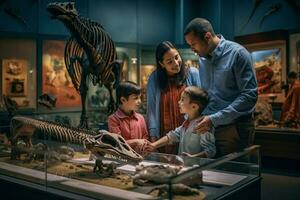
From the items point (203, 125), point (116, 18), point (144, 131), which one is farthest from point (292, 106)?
point (203, 125)

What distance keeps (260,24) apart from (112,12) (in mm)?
3442

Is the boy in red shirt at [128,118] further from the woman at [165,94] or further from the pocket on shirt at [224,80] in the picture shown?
the pocket on shirt at [224,80]

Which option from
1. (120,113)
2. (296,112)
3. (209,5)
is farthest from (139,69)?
(120,113)

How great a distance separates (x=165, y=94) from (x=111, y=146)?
0.76m

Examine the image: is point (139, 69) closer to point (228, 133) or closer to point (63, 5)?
point (63, 5)

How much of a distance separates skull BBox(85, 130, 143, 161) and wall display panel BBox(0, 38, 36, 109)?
5.38 m

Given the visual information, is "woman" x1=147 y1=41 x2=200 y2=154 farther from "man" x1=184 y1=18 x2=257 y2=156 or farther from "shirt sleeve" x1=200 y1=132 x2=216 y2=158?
"shirt sleeve" x1=200 y1=132 x2=216 y2=158

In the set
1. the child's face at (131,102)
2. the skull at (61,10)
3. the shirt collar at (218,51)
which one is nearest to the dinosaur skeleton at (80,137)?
the child's face at (131,102)

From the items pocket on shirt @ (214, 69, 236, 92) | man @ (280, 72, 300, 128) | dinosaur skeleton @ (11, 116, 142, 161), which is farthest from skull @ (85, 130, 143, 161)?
man @ (280, 72, 300, 128)

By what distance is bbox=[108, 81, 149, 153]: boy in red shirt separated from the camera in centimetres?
364

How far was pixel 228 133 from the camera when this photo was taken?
10.8 ft

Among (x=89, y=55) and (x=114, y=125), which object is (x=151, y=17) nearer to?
(x=89, y=55)

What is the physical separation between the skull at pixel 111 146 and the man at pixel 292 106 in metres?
5.31

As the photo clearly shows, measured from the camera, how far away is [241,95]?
126 inches
